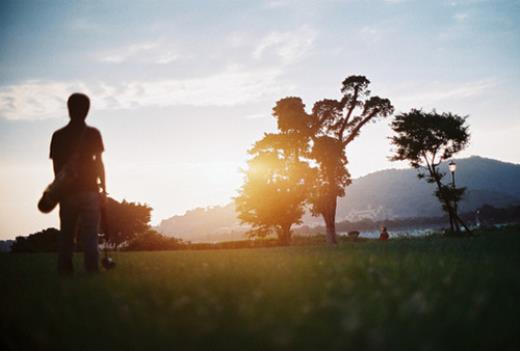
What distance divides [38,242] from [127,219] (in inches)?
933

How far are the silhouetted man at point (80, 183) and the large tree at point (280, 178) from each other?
34.3 metres

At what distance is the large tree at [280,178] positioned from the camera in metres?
39.8

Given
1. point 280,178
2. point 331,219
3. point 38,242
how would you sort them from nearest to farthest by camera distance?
1. point 38,242
2. point 331,219
3. point 280,178

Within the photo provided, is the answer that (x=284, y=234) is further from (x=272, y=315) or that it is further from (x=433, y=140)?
(x=272, y=315)

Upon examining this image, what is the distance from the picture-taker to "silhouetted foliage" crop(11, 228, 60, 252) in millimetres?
29781

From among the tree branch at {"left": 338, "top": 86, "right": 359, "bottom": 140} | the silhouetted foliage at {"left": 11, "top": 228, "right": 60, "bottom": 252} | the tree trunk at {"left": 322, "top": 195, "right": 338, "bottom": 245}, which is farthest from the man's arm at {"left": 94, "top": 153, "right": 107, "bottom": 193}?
the tree branch at {"left": 338, "top": 86, "right": 359, "bottom": 140}

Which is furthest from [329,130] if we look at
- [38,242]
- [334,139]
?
[38,242]

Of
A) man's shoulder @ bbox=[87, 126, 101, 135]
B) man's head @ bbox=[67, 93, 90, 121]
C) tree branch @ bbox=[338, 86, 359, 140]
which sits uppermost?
tree branch @ bbox=[338, 86, 359, 140]

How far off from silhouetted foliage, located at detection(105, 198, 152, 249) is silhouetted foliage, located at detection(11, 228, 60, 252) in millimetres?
18634

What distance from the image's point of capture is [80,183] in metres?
5.79

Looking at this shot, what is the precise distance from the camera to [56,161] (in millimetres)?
5961

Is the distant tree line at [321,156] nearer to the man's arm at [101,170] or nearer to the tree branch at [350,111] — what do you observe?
the tree branch at [350,111]

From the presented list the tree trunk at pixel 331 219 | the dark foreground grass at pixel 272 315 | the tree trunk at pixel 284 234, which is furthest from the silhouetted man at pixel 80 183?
the tree trunk at pixel 284 234

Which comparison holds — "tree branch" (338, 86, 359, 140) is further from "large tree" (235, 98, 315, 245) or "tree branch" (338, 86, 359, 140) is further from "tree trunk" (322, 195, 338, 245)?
"tree trunk" (322, 195, 338, 245)
